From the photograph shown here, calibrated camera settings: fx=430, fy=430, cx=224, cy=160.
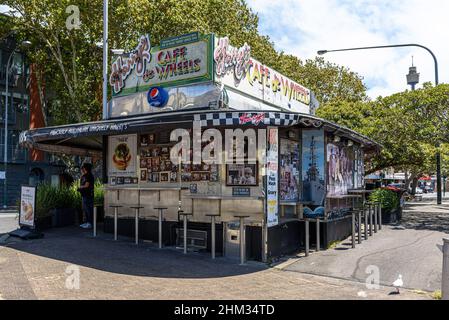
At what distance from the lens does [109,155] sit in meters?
11.7

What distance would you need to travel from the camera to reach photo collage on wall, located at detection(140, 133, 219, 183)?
983 centimetres

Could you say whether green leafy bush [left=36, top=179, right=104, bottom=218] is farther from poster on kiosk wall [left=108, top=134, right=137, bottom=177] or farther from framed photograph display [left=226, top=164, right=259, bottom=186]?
framed photograph display [left=226, top=164, right=259, bottom=186]

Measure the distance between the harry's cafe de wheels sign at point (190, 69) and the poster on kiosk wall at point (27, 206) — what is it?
3.52 metres

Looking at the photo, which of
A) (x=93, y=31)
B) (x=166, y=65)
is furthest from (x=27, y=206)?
(x=93, y=31)

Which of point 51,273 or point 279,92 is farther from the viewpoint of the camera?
point 279,92

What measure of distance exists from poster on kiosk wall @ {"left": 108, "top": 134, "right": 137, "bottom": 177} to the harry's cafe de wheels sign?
4.00 ft

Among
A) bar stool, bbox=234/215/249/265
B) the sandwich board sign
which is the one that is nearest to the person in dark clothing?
the sandwich board sign

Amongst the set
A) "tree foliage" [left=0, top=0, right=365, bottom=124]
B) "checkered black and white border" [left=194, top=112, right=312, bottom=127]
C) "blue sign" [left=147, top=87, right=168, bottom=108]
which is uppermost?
"tree foliage" [left=0, top=0, right=365, bottom=124]

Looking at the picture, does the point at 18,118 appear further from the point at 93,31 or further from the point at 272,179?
the point at 272,179

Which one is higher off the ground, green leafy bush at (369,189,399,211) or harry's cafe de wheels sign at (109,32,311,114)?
harry's cafe de wheels sign at (109,32,311,114)

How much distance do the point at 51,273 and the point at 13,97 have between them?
1230 inches

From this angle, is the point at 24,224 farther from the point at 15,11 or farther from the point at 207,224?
the point at 15,11

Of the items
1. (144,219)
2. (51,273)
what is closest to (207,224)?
Answer: (144,219)

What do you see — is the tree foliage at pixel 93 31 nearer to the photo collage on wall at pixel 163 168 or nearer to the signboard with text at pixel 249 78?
the signboard with text at pixel 249 78
